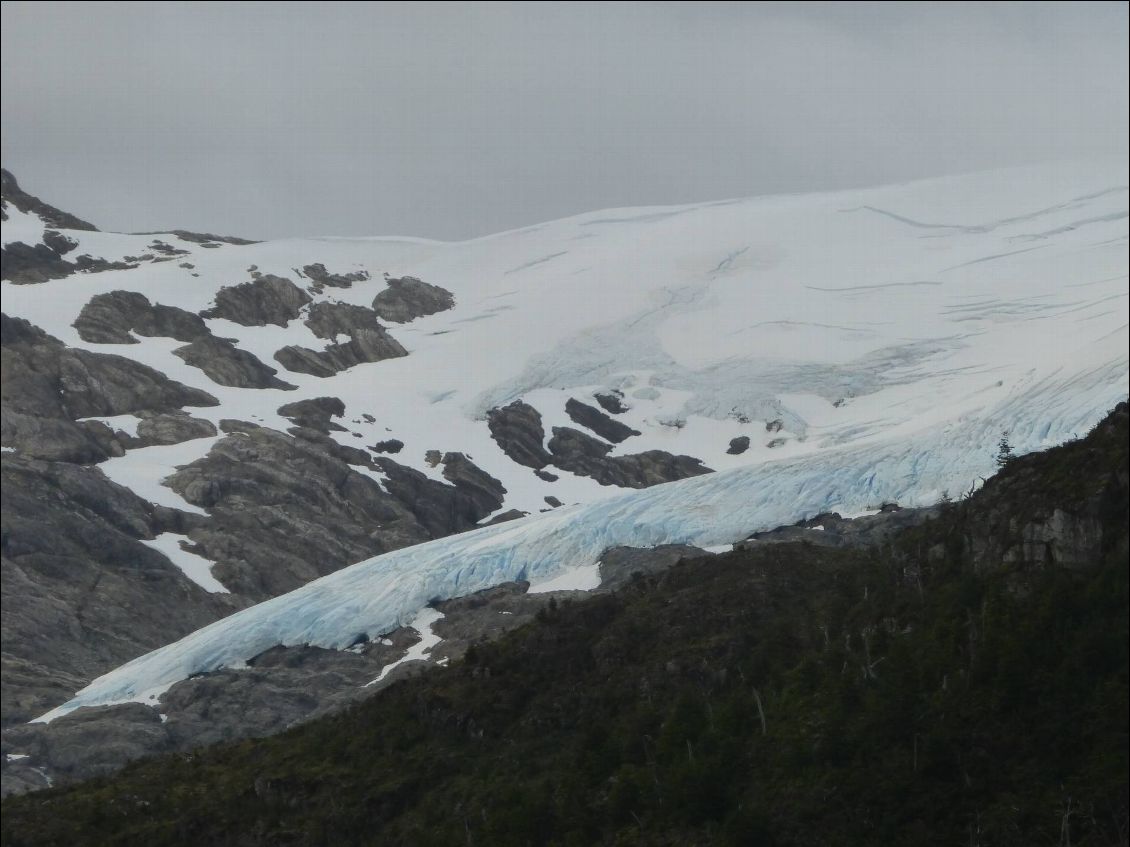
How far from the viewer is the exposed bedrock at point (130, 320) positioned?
425ft

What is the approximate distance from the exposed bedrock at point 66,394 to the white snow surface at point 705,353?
2.90m

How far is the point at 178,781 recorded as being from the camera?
183 feet

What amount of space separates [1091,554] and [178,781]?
97.0 ft

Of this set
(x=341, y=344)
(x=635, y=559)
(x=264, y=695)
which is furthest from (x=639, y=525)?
(x=341, y=344)

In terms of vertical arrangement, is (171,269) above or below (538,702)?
above

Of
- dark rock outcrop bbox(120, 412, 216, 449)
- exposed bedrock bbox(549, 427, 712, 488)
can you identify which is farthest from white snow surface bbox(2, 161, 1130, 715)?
exposed bedrock bbox(549, 427, 712, 488)

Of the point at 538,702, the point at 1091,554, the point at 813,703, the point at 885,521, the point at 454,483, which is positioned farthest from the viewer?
the point at 454,483

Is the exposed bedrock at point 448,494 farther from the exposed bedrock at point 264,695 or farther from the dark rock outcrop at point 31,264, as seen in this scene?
the dark rock outcrop at point 31,264

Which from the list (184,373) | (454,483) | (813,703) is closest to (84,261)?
(184,373)

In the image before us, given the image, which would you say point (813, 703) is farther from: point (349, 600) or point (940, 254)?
point (940, 254)

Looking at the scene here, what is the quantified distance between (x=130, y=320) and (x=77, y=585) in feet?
136

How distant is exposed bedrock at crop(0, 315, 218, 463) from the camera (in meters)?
110

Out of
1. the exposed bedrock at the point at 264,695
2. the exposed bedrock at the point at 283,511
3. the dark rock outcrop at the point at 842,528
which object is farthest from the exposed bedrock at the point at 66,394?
the dark rock outcrop at the point at 842,528

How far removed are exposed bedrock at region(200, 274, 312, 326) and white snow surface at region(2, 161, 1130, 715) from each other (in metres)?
1.93
